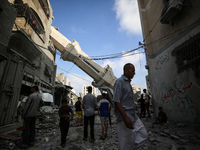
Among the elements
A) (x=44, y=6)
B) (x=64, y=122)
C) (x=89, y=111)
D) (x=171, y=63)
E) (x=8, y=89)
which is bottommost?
(x=64, y=122)

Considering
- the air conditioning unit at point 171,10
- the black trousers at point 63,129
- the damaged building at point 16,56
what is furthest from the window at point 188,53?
the damaged building at point 16,56

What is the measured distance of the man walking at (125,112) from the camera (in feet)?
5.05

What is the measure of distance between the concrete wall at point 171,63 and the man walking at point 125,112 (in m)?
4.54

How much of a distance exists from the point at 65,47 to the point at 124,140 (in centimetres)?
1826

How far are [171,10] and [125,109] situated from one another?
20.9 ft

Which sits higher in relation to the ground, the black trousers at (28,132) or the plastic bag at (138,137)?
the plastic bag at (138,137)

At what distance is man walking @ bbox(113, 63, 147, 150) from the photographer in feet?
5.05

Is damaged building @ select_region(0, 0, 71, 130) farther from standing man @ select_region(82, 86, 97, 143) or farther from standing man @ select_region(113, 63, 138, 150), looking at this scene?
standing man @ select_region(113, 63, 138, 150)

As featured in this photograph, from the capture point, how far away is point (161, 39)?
7.21 meters

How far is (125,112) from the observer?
5.47 ft

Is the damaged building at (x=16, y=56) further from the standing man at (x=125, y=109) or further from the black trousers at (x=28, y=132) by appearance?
the standing man at (x=125, y=109)

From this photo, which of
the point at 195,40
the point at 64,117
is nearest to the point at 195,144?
the point at 64,117

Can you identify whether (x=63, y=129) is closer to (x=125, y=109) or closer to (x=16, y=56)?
(x=125, y=109)

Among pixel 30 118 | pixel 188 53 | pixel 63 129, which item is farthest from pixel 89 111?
pixel 188 53
